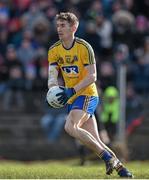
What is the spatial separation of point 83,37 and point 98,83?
1570 millimetres

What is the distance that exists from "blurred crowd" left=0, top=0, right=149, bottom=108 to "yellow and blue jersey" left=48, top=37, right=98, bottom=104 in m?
8.70

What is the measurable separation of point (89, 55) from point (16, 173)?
195 centimetres

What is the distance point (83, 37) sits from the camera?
22078mm

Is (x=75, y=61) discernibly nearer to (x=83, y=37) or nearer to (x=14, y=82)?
(x=14, y=82)

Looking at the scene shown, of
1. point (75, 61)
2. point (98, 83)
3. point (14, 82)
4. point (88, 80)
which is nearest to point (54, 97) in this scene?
point (88, 80)

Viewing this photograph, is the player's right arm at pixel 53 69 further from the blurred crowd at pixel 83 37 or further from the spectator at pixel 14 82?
the spectator at pixel 14 82

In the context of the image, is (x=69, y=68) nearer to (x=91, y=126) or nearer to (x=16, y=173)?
(x=91, y=126)

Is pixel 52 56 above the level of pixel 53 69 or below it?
above

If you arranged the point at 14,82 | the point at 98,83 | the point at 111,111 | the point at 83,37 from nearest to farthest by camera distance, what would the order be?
the point at 111,111 < the point at 98,83 < the point at 14,82 < the point at 83,37

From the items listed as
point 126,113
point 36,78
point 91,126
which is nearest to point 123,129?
point 126,113

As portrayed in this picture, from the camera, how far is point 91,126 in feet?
40.7

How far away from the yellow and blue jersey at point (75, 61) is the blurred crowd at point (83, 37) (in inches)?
343

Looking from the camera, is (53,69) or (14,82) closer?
(53,69)

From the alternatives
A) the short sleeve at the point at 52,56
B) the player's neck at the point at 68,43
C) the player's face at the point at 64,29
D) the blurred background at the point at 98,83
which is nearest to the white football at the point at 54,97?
the short sleeve at the point at 52,56
